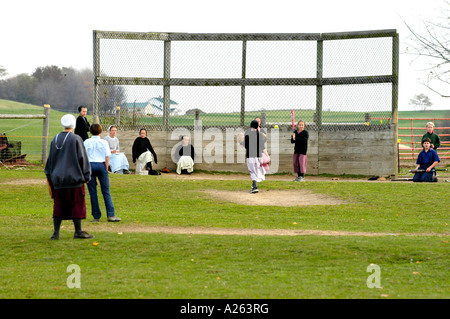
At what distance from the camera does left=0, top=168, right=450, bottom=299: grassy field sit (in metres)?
6.98

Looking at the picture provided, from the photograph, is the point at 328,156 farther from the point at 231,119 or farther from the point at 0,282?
the point at 0,282

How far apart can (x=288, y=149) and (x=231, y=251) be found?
13.2m

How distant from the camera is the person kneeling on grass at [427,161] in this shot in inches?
690

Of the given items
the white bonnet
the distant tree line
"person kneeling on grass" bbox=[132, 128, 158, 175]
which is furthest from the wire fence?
the distant tree line

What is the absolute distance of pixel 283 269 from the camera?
804cm

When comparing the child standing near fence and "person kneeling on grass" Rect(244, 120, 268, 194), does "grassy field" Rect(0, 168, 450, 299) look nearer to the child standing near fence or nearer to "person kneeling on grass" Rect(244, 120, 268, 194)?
"person kneeling on grass" Rect(244, 120, 268, 194)

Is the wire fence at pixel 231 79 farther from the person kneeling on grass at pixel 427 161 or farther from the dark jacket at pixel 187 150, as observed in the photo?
the person kneeling on grass at pixel 427 161

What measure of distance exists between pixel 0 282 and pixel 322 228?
613cm

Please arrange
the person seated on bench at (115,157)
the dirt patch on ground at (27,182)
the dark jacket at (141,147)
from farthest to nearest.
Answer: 1. the dark jacket at (141,147)
2. the person seated on bench at (115,157)
3. the dirt patch on ground at (27,182)

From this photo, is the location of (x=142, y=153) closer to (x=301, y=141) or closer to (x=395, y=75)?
(x=301, y=141)

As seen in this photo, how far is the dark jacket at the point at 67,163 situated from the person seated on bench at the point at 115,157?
10067mm

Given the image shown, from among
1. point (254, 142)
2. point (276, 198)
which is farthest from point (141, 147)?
point (276, 198)

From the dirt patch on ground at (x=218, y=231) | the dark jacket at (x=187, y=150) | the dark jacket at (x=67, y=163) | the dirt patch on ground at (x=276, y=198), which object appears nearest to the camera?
the dark jacket at (x=67, y=163)

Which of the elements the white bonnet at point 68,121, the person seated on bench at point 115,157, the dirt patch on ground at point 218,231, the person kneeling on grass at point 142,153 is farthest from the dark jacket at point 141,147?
the white bonnet at point 68,121
